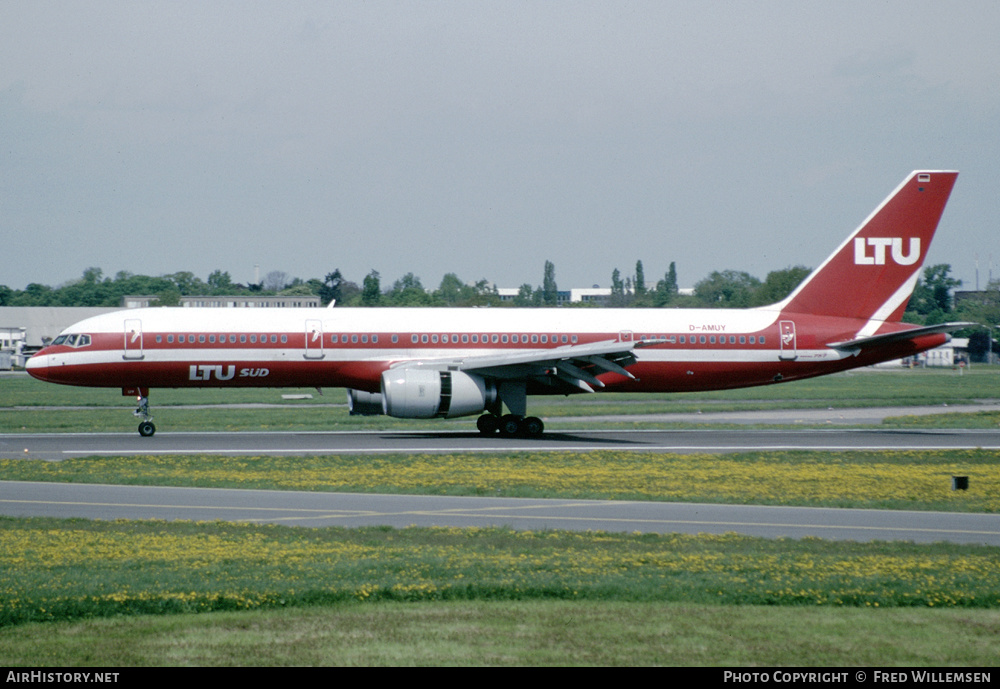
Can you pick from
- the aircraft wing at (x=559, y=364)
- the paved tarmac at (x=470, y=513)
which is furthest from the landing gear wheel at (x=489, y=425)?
the paved tarmac at (x=470, y=513)

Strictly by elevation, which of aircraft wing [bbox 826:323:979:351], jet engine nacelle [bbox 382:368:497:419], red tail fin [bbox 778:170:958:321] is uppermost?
red tail fin [bbox 778:170:958:321]

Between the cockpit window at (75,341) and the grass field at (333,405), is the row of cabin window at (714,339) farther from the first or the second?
the cockpit window at (75,341)

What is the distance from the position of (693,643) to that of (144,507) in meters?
13.1

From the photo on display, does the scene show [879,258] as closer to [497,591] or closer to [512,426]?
[512,426]

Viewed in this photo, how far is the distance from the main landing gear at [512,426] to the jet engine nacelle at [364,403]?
12.0 feet

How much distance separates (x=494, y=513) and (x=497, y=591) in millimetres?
7042

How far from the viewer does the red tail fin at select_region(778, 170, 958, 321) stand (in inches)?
1590

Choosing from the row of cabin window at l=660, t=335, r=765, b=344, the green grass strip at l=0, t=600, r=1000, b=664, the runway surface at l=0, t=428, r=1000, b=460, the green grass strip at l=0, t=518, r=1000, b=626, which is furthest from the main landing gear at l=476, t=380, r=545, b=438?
the green grass strip at l=0, t=600, r=1000, b=664

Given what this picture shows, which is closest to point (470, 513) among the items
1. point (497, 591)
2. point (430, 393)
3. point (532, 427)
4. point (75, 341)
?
point (497, 591)

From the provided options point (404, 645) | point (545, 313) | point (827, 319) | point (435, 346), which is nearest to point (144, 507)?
point (404, 645)

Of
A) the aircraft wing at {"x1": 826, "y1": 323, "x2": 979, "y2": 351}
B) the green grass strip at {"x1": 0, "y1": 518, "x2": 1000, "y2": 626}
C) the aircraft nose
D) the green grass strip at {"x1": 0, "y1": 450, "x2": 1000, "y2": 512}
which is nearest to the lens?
the green grass strip at {"x1": 0, "y1": 518, "x2": 1000, "y2": 626}

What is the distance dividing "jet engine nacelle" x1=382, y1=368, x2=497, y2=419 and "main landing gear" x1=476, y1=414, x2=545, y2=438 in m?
2.09

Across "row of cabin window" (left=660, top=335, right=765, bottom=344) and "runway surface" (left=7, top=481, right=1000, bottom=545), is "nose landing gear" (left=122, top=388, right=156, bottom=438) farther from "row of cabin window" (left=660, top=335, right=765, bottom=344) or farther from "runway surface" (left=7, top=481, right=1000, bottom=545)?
"row of cabin window" (left=660, top=335, right=765, bottom=344)

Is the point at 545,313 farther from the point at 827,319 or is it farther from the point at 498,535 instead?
the point at 498,535
